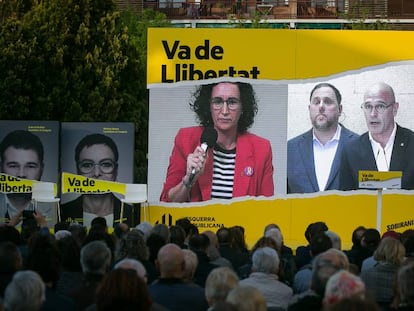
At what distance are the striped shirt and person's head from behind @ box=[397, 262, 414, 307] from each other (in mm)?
15283

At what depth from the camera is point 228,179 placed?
73.9ft

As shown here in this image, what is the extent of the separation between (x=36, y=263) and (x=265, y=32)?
15.2 m

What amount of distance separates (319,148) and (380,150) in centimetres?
119

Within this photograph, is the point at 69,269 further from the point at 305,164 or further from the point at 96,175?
the point at 305,164

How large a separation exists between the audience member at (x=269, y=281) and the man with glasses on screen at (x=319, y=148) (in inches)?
537

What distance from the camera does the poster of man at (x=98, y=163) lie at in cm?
2277

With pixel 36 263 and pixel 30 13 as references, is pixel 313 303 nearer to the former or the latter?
pixel 36 263

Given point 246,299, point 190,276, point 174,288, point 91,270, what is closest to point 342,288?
point 246,299

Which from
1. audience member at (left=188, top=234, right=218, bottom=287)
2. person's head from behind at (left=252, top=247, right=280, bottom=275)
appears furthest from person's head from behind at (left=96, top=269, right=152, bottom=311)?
audience member at (left=188, top=234, right=218, bottom=287)

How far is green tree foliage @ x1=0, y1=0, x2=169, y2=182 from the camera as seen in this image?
32188 mm

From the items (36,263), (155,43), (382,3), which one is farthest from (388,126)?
(382,3)

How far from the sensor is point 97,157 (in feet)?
75.0

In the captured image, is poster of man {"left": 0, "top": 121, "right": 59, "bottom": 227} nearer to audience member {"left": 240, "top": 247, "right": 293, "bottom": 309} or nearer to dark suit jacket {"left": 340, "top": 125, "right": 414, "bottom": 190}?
dark suit jacket {"left": 340, "top": 125, "right": 414, "bottom": 190}

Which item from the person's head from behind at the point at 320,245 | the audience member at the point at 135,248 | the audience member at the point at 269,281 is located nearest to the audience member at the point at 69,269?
the audience member at the point at 135,248
